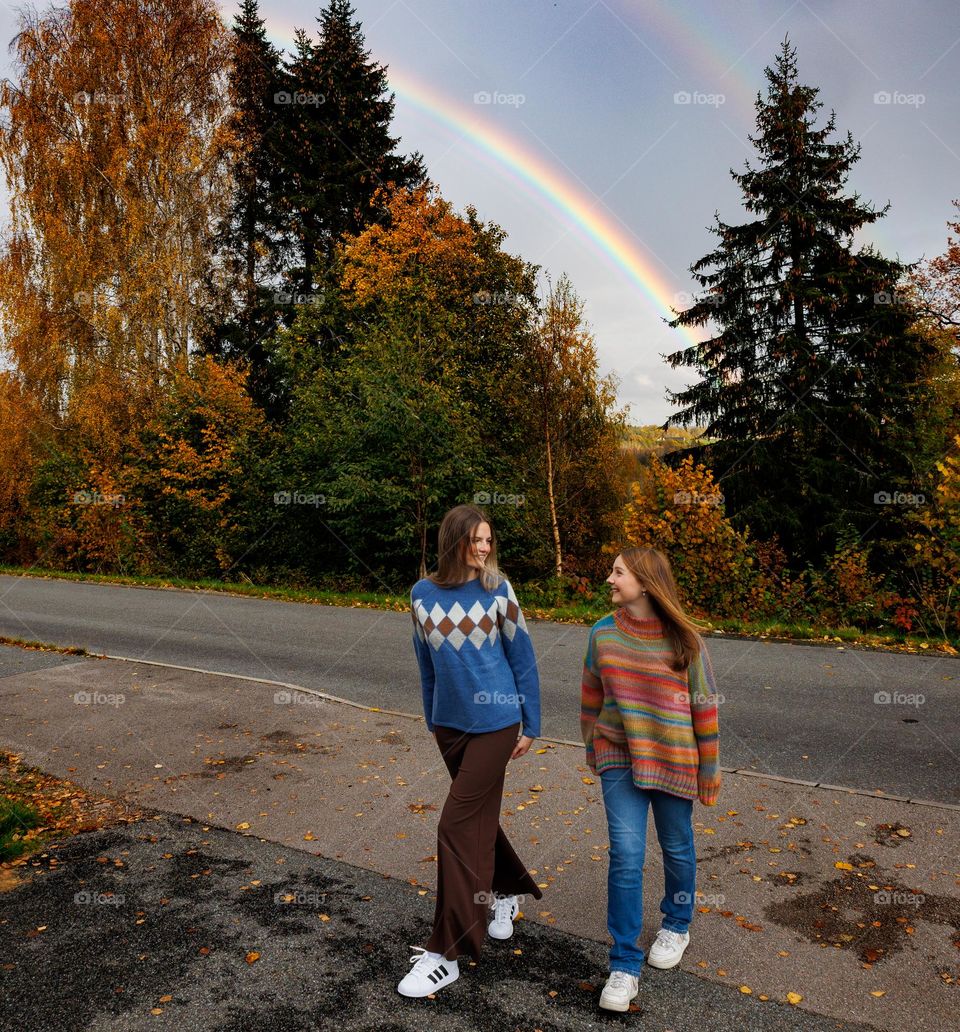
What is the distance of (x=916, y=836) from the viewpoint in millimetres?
4863

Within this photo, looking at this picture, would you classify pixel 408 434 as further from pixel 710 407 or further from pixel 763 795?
pixel 763 795

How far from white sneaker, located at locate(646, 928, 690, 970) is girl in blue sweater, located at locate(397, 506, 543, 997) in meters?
0.69

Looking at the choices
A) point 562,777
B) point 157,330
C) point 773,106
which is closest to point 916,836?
point 562,777

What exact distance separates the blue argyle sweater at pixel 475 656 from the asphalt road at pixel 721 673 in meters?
3.27

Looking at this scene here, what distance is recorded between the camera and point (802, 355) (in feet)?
70.9

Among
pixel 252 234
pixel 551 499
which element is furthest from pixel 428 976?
pixel 252 234

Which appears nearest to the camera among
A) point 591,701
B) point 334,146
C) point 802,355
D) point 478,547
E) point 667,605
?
point 667,605

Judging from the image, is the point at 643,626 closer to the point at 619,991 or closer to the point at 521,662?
the point at 521,662

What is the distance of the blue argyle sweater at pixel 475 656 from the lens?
11.9 feet

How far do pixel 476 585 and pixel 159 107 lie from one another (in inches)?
1157

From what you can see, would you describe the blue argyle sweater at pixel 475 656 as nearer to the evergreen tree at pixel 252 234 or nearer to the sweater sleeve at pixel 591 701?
the sweater sleeve at pixel 591 701

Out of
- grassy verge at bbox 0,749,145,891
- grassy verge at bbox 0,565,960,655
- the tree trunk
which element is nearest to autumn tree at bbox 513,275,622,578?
the tree trunk

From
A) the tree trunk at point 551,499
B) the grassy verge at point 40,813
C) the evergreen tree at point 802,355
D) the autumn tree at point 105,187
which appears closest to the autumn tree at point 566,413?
the tree trunk at point 551,499

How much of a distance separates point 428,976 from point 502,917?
575 millimetres
